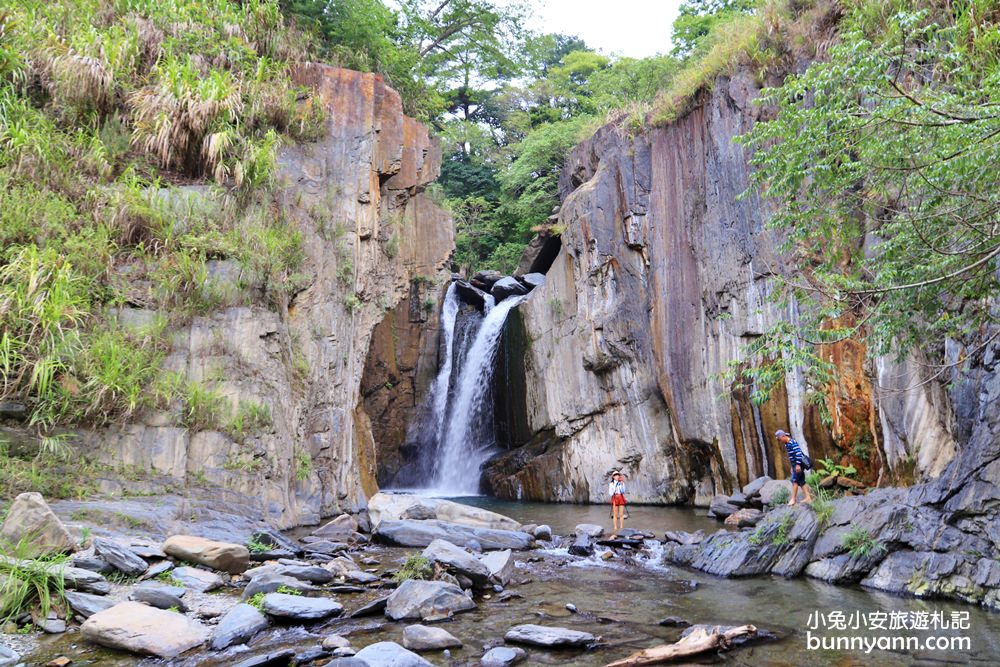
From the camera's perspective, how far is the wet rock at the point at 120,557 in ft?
19.8

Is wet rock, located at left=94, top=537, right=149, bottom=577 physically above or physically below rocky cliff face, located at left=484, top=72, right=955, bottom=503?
below

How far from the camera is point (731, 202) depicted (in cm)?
1403

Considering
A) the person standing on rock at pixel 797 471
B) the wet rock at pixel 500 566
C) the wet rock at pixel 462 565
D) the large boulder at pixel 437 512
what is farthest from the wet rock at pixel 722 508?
the wet rock at pixel 462 565

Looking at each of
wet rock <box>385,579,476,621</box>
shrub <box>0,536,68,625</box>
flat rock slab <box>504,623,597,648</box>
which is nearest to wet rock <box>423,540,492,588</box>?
wet rock <box>385,579,476,621</box>

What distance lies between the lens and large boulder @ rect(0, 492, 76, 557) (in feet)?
18.6

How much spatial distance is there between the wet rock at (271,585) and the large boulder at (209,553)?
683mm

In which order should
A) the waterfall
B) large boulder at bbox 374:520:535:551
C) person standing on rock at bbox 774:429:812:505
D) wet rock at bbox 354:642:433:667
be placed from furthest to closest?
the waterfall < person standing on rock at bbox 774:429:812:505 < large boulder at bbox 374:520:535:551 < wet rock at bbox 354:642:433:667

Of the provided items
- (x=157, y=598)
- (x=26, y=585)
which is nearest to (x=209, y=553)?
(x=157, y=598)

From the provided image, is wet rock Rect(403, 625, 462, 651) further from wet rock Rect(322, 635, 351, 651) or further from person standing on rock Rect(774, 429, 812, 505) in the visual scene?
person standing on rock Rect(774, 429, 812, 505)

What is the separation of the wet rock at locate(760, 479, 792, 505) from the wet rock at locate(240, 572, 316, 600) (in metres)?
8.20

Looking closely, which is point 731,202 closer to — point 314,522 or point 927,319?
point 927,319

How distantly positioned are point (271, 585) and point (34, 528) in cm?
213

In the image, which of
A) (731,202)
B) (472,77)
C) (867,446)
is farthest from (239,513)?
(472,77)

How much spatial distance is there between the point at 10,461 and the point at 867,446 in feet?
42.2
